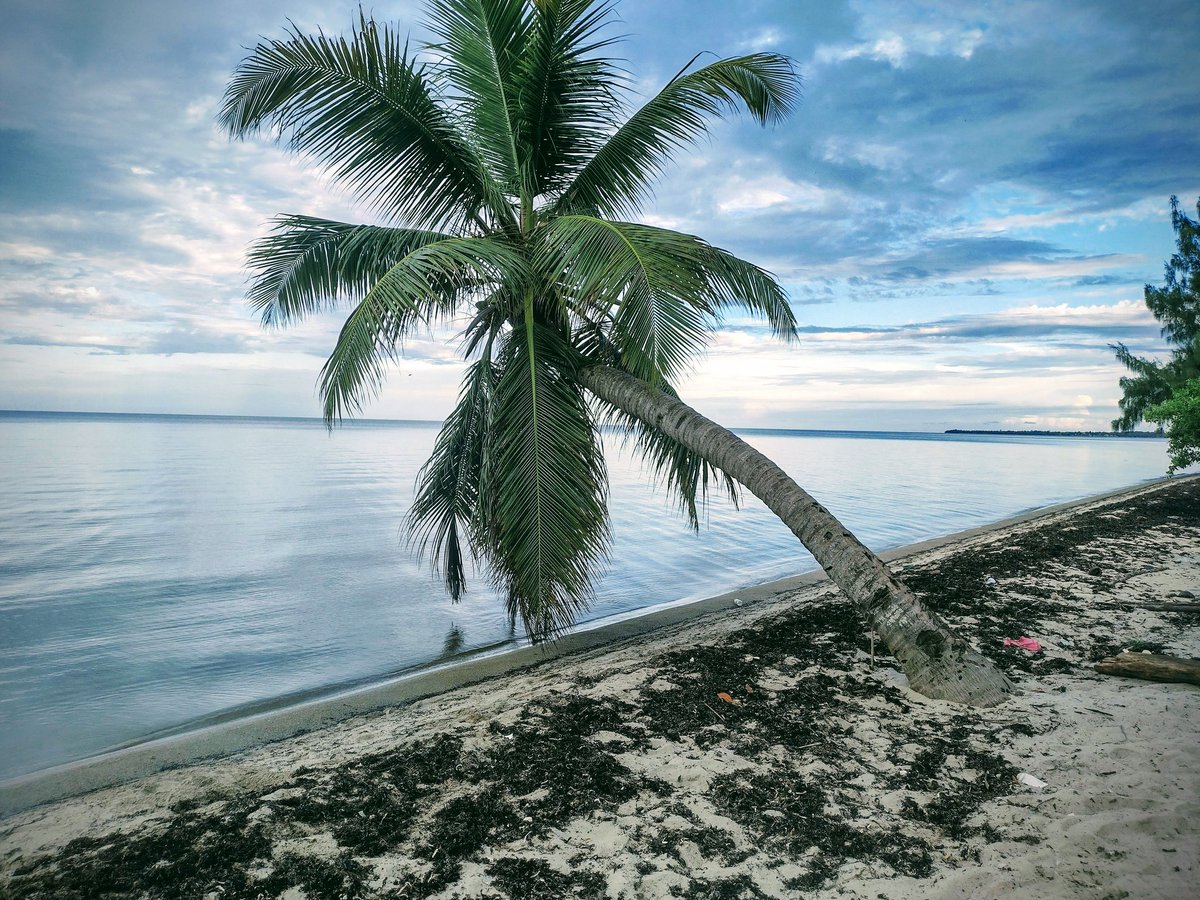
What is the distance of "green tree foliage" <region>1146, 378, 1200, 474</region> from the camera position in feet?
42.8

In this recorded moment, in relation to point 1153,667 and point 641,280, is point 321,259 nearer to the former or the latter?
point 641,280

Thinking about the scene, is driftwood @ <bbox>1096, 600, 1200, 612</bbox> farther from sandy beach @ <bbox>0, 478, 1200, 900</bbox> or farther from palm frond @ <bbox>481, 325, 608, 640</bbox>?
palm frond @ <bbox>481, 325, 608, 640</bbox>

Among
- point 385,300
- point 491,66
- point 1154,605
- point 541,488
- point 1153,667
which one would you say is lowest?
point 1154,605

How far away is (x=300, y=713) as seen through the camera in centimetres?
607

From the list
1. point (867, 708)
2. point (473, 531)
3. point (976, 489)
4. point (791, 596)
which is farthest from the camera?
point (976, 489)

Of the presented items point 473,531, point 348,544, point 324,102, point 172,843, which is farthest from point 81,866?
point 348,544

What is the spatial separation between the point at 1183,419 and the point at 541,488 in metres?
13.9

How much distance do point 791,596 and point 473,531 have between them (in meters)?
4.45

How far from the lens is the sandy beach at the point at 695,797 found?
308 centimetres

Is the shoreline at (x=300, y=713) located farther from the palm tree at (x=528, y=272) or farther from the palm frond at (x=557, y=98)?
the palm frond at (x=557, y=98)

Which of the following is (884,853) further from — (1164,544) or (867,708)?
(1164,544)

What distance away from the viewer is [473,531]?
25.0 ft

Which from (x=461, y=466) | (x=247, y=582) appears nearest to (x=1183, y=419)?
(x=461, y=466)

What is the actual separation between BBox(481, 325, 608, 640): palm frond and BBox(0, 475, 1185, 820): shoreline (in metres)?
1.14
